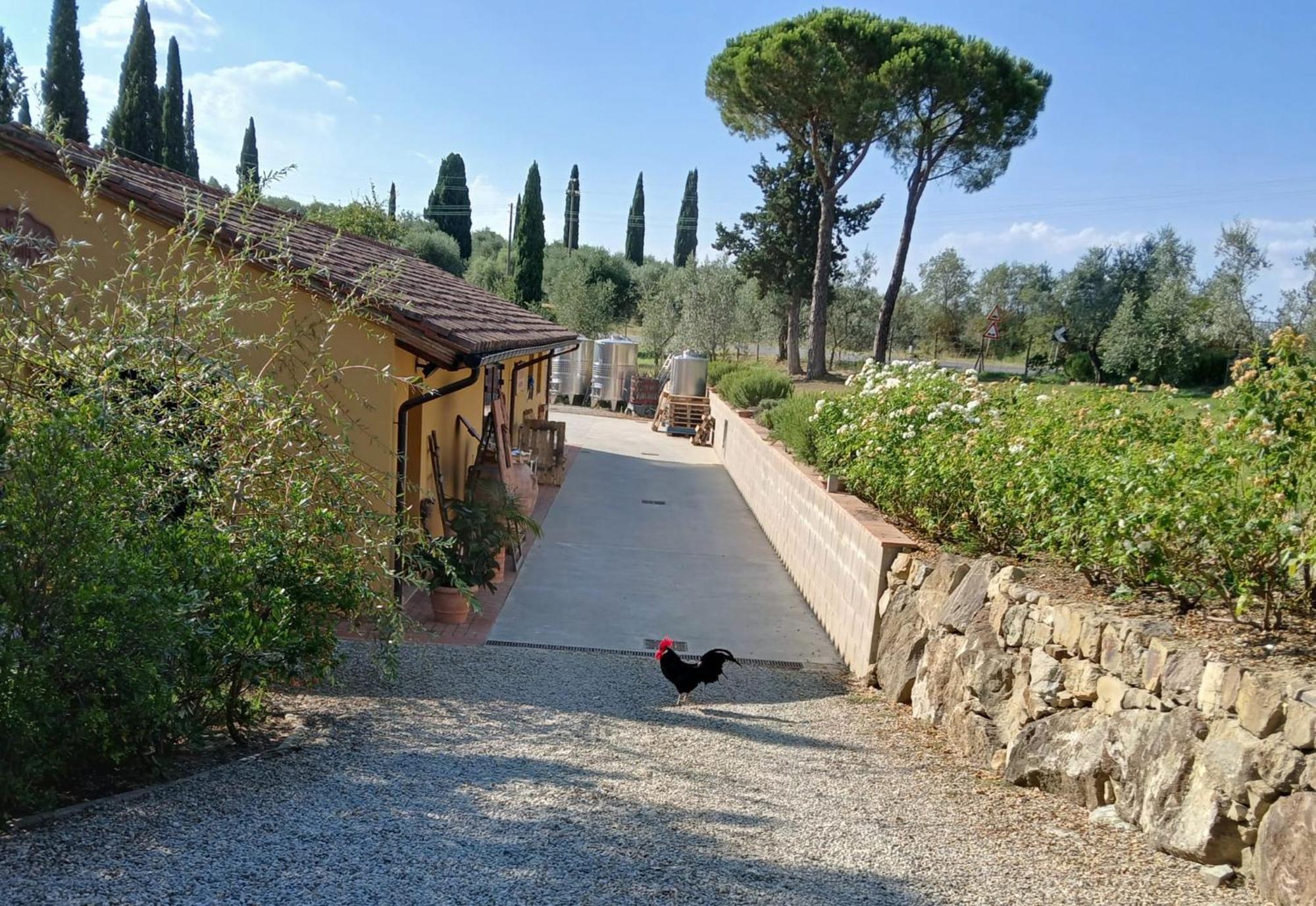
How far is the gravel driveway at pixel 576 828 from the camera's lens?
10.9ft

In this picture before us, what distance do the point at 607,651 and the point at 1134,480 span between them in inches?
170

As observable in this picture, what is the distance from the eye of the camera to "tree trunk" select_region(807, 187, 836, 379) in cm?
2670

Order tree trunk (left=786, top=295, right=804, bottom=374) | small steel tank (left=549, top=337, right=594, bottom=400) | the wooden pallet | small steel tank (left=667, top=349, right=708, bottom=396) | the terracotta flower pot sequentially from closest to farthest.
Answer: the terracotta flower pot
the wooden pallet
small steel tank (left=667, top=349, right=708, bottom=396)
small steel tank (left=549, top=337, right=594, bottom=400)
tree trunk (left=786, top=295, right=804, bottom=374)

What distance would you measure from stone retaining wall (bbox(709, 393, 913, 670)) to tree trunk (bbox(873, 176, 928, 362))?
50.3 feet

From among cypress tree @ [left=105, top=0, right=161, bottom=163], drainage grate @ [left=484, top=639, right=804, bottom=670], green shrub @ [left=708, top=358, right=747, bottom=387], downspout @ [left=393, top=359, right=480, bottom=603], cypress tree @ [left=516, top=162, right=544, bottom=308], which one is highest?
cypress tree @ [left=105, top=0, right=161, bottom=163]

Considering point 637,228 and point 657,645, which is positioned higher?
point 637,228

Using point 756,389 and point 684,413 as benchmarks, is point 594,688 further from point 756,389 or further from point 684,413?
point 684,413

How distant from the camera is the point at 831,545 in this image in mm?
8625

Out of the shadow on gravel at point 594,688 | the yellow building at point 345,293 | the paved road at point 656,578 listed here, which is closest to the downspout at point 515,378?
the paved road at point 656,578

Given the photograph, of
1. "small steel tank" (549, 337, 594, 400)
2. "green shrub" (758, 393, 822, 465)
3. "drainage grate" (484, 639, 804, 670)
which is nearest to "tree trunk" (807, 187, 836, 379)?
"small steel tank" (549, 337, 594, 400)

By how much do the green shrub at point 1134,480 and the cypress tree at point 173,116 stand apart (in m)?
37.6

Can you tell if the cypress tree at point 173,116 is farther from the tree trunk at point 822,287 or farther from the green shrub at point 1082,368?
the green shrub at point 1082,368

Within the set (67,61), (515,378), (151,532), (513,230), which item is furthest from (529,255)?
(151,532)

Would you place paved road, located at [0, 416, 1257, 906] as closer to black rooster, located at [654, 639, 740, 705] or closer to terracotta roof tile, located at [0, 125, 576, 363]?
black rooster, located at [654, 639, 740, 705]
